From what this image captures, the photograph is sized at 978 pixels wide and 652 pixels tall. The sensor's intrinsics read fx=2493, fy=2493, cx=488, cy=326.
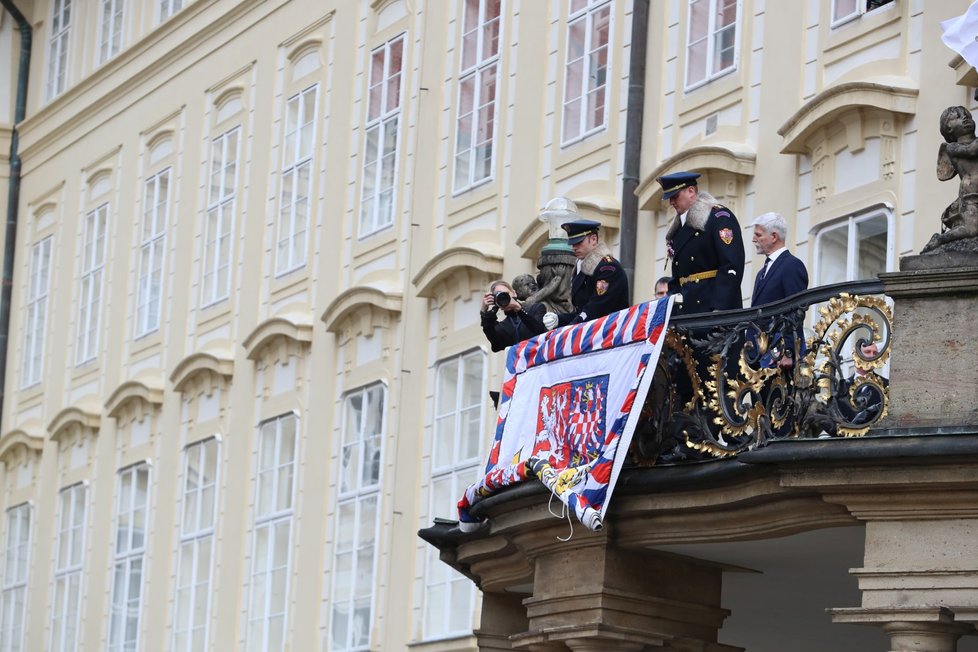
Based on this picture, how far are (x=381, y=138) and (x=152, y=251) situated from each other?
21.5 feet

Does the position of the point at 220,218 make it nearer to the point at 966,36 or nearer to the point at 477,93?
the point at 477,93

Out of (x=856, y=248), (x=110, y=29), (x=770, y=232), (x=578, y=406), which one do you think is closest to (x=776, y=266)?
(x=770, y=232)

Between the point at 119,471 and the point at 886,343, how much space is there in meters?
19.2


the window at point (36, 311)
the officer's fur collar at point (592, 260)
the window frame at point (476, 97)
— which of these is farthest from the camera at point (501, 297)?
the window at point (36, 311)

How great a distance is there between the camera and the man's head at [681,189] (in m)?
14.3

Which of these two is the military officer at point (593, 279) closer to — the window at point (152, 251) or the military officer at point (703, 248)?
the military officer at point (703, 248)

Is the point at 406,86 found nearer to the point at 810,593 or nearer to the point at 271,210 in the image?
the point at 271,210

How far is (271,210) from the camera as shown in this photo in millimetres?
27375

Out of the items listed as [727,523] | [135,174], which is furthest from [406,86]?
[727,523]

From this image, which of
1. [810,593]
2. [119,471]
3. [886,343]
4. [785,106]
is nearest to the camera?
[886,343]

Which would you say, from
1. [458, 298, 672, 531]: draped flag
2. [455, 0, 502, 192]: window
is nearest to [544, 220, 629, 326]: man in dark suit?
[458, 298, 672, 531]: draped flag

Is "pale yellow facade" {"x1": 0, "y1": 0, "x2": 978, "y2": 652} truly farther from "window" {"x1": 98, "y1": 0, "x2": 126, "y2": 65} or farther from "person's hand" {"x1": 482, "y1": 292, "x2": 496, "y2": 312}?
"person's hand" {"x1": 482, "y1": 292, "x2": 496, "y2": 312}

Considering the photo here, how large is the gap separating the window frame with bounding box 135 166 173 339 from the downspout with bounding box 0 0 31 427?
4.97m

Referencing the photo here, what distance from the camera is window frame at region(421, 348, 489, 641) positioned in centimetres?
2239
